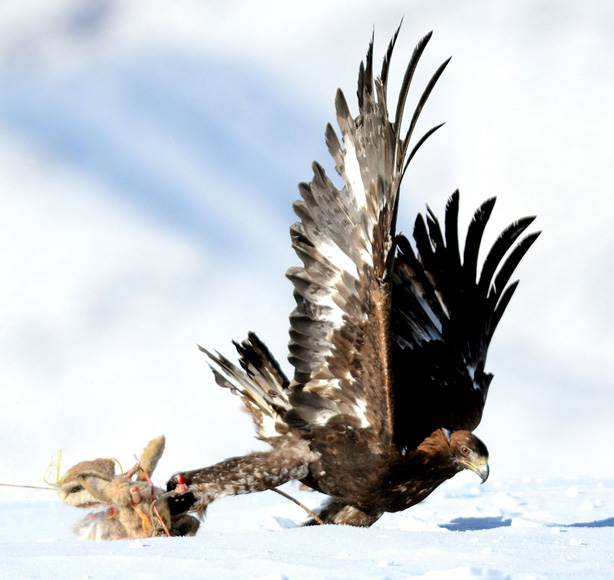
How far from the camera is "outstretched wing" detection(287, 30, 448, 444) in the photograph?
4770 millimetres

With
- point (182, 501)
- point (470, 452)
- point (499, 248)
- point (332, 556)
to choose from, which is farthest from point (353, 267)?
point (499, 248)

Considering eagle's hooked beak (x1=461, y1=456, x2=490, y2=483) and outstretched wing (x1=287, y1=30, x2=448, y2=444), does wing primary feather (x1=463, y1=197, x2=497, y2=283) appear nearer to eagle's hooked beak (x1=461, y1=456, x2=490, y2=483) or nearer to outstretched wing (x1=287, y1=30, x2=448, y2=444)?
eagle's hooked beak (x1=461, y1=456, x2=490, y2=483)

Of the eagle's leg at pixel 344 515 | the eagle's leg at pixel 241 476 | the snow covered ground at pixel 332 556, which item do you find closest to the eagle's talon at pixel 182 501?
the eagle's leg at pixel 241 476

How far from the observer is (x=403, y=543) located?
14.3ft

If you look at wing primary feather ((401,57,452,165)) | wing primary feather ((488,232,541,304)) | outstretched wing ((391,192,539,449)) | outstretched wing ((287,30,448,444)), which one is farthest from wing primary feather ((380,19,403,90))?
wing primary feather ((488,232,541,304))

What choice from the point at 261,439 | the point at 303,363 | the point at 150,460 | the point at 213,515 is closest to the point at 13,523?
the point at 213,515

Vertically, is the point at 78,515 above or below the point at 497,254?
below

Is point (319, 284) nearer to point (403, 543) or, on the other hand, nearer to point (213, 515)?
point (403, 543)

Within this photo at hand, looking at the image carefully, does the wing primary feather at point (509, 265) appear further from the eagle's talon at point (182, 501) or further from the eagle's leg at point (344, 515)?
the eagle's talon at point (182, 501)

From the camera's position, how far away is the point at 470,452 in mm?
5613

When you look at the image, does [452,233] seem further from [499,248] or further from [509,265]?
[509,265]

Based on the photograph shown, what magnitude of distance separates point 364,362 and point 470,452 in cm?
107

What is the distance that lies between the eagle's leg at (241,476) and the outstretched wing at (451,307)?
43.1 inches

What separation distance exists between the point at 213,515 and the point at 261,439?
2.34m
